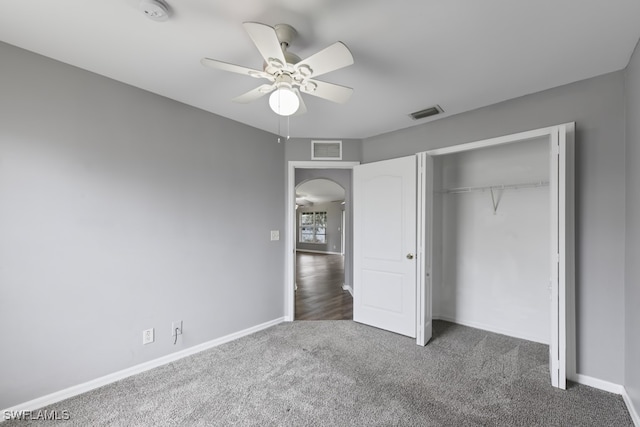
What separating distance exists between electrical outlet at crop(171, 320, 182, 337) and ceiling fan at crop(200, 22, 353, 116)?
2231 mm

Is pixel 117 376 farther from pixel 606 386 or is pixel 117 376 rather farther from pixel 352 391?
pixel 606 386

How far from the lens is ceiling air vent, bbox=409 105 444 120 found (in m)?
2.99

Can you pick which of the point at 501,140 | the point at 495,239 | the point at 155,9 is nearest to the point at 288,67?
the point at 155,9

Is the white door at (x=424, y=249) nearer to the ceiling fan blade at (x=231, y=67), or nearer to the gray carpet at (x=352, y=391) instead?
the gray carpet at (x=352, y=391)

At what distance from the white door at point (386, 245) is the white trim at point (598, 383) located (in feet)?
4.43

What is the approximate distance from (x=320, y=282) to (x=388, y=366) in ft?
12.2

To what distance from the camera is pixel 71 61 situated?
2166 mm

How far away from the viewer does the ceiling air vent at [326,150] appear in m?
3.88

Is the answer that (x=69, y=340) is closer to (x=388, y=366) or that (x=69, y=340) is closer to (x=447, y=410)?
(x=388, y=366)

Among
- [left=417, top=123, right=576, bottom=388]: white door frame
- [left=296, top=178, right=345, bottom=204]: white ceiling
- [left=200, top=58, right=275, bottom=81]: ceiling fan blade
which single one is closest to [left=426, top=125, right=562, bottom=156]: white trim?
[left=417, top=123, right=576, bottom=388]: white door frame

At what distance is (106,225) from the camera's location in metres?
2.37

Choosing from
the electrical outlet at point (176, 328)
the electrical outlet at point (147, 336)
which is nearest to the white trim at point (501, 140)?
the electrical outlet at point (176, 328)

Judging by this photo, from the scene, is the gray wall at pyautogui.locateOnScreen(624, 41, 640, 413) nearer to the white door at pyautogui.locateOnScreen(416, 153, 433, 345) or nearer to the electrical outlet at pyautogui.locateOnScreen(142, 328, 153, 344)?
the white door at pyautogui.locateOnScreen(416, 153, 433, 345)

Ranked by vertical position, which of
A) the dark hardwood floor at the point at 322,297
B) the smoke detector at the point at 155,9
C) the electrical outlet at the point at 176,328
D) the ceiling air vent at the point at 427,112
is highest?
the smoke detector at the point at 155,9
